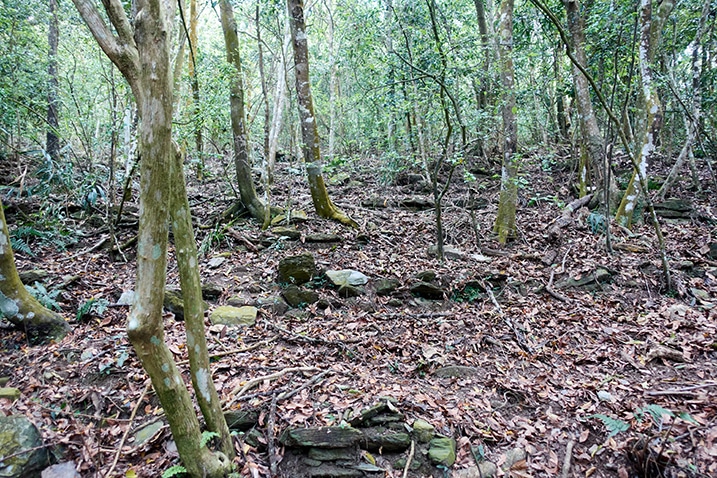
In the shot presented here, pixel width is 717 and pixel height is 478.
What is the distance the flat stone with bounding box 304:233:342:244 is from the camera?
8.11 m

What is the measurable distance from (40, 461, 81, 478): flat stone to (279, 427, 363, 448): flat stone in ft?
5.21

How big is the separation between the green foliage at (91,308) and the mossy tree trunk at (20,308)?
1.02 feet

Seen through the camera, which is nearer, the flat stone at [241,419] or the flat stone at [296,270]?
the flat stone at [241,419]

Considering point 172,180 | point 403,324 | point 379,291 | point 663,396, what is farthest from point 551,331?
point 172,180

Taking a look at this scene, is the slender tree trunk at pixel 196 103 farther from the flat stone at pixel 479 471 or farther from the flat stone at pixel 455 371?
the flat stone at pixel 479 471

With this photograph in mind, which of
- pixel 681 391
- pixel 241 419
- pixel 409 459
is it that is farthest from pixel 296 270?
pixel 681 391

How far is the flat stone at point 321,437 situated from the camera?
11.6 ft

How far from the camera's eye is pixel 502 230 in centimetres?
856

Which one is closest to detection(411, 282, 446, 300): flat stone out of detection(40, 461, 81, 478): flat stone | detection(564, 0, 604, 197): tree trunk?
detection(40, 461, 81, 478): flat stone

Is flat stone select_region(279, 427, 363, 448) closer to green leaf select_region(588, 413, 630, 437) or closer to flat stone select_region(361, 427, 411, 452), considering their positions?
flat stone select_region(361, 427, 411, 452)

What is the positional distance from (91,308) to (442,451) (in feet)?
15.4

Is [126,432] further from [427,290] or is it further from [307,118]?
[307,118]

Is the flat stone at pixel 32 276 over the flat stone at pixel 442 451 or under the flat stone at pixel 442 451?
over

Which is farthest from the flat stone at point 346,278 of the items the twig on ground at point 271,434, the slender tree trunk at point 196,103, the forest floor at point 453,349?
the slender tree trunk at point 196,103
